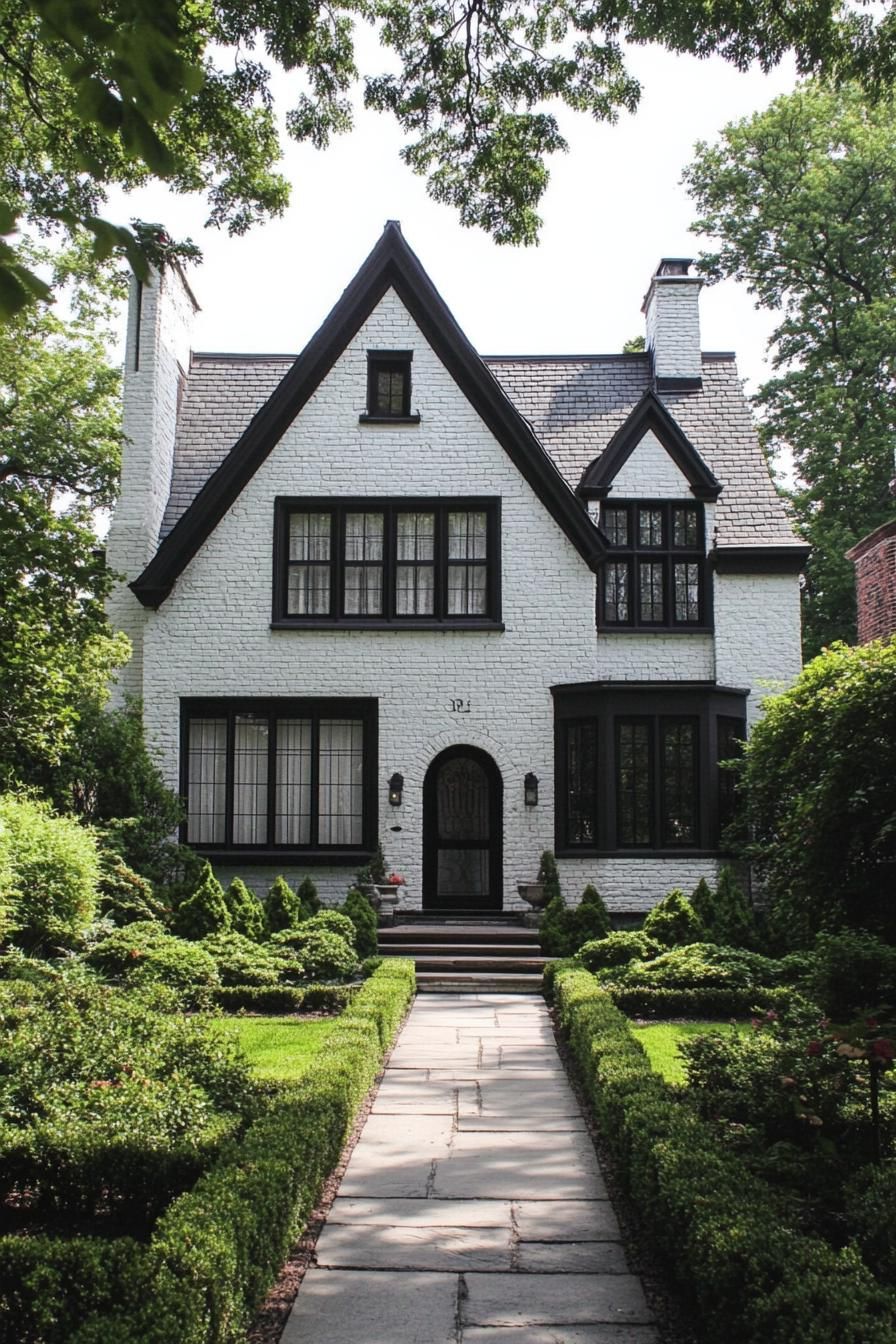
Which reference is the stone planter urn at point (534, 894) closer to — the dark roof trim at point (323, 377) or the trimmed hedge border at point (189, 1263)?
the dark roof trim at point (323, 377)

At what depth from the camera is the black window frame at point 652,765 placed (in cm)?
1761

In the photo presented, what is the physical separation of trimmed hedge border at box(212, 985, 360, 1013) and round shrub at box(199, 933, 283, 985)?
20.3 inches

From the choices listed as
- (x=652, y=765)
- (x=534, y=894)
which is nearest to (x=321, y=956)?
(x=534, y=894)

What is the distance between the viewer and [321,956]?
13.4 metres

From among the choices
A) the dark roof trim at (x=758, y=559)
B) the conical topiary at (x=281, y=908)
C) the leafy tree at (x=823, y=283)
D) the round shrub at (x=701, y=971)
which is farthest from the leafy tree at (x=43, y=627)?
the leafy tree at (x=823, y=283)

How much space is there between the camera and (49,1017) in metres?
7.68

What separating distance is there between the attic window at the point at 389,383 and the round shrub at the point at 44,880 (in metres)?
8.31

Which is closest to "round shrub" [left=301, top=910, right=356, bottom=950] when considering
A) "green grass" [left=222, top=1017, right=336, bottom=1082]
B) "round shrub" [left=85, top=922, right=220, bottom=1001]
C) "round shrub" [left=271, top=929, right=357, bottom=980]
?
"round shrub" [left=271, top=929, right=357, bottom=980]

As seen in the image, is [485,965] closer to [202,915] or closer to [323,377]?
[202,915]

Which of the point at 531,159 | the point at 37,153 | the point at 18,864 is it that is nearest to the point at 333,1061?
the point at 18,864

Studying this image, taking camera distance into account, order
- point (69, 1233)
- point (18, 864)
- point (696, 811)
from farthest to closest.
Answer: point (696, 811) → point (18, 864) → point (69, 1233)

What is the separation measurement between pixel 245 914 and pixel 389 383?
8407mm

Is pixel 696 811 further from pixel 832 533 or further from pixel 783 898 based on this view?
pixel 832 533

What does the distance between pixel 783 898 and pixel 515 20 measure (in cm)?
877
